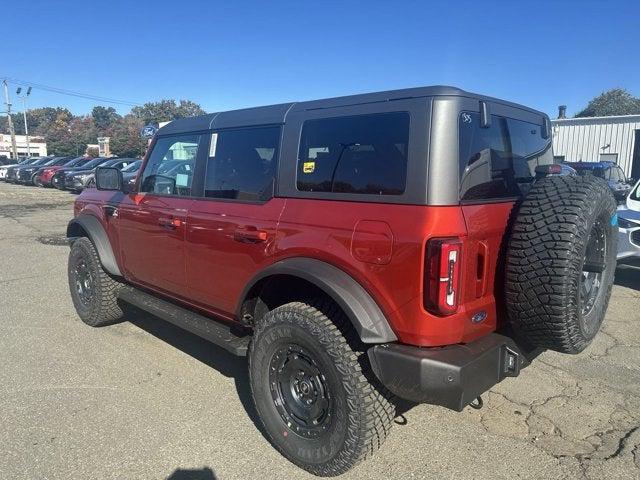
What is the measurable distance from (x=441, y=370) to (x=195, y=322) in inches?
77.6

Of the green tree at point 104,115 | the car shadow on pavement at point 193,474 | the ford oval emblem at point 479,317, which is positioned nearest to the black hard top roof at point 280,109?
the ford oval emblem at point 479,317

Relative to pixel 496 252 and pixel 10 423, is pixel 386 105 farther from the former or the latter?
pixel 10 423

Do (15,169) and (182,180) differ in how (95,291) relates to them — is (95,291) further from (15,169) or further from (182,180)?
(15,169)

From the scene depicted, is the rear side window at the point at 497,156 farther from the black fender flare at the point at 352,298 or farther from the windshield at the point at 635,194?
the windshield at the point at 635,194

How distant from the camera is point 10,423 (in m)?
3.21

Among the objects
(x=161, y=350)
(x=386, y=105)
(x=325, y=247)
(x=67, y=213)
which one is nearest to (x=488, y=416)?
(x=325, y=247)

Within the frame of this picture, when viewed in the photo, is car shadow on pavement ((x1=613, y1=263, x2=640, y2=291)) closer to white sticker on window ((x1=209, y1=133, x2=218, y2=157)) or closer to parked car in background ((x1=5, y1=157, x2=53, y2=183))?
white sticker on window ((x1=209, y1=133, x2=218, y2=157))

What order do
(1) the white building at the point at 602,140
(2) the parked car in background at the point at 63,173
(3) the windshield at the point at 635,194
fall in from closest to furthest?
1. (3) the windshield at the point at 635,194
2. (1) the white building at the point at 602,140
3. (2) the parked car in background at the point at 63,173

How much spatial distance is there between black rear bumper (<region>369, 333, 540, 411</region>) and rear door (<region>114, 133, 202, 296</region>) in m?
1.89

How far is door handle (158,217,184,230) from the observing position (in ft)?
12.0

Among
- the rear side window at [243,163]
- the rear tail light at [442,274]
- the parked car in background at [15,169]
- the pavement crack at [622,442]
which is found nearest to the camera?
the rear tail light at [442,274]

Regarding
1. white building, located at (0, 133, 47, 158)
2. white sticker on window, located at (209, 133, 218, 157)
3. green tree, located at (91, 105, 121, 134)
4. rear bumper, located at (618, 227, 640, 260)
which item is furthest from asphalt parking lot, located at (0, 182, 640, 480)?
green tree, located at (91, 105, 121, 134)

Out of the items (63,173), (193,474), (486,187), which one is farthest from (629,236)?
(63,173)

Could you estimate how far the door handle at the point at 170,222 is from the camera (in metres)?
3.64
